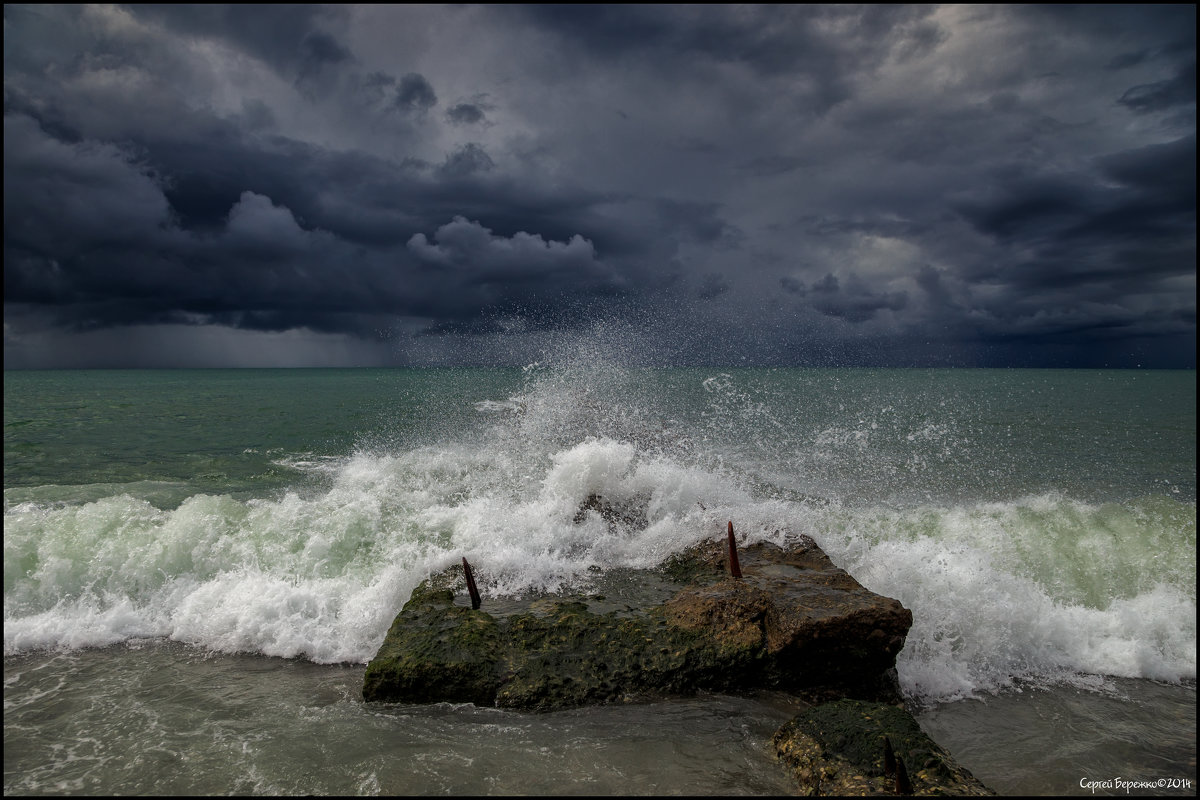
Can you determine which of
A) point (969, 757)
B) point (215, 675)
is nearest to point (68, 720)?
A: point (215, 675)

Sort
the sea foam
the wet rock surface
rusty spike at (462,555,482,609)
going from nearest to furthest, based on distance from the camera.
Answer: the wet rock surface
rusty spike at (462,555,482,609)
the sea foam

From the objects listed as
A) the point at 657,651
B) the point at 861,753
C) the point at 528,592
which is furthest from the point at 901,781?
the point at 528,592

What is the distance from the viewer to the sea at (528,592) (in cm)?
486

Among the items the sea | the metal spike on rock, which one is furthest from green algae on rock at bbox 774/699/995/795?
the sea

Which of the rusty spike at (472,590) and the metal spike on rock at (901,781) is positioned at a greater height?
the rusty spike at (472,590)

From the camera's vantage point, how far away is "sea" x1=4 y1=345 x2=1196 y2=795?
4863mm

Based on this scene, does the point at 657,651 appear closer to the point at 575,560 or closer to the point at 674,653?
the point at 674,653

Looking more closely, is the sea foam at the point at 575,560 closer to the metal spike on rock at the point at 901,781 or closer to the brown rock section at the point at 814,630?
the brown rock section at the point at 814,630

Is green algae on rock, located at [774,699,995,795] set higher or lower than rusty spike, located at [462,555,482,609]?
lower

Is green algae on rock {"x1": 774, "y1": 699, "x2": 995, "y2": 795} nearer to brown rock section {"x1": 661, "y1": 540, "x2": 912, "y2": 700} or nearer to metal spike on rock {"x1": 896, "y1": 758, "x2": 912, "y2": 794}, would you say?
metal spike on rock {"x1": 896, "y1": 758, "x2": 912, "y2": 794}

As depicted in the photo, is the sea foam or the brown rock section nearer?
the brown rock section

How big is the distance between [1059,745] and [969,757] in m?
0.96

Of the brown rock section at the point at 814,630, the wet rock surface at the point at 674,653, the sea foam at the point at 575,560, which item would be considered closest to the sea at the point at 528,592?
the sea foam at the point at 575,560

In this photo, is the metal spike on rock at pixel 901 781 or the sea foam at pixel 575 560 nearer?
the metal spike on rock at pixel 901 781
